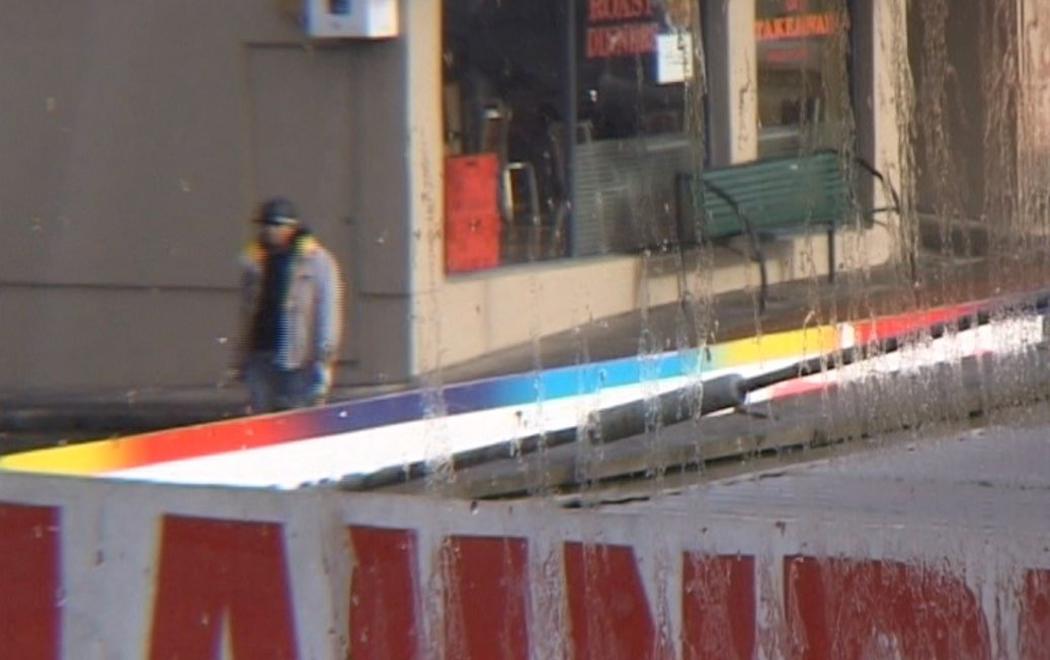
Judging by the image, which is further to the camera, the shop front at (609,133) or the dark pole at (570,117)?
the dark pole at (570,117)

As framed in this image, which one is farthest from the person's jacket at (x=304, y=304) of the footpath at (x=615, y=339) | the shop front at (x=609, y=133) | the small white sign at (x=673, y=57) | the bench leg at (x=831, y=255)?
the bench leg at (x=831, y=255)

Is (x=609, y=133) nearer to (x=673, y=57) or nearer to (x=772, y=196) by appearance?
(x=673, y=57)

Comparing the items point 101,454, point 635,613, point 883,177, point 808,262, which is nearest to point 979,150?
point 883,177

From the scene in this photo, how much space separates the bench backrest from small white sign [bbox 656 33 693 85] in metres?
0.72

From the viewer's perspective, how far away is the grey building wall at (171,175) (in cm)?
1346

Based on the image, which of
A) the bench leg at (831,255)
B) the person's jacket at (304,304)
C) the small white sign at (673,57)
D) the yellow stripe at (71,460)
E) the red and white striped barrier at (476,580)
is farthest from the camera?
the bench leg at (831,255)

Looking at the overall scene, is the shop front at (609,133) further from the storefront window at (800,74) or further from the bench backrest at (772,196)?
the bench backrest at (772,196)

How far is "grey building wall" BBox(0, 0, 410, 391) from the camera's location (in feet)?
44.2

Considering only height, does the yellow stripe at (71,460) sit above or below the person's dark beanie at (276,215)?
below

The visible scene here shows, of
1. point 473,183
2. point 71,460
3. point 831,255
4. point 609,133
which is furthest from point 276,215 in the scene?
point 831,255

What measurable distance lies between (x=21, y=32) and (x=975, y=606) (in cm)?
1064

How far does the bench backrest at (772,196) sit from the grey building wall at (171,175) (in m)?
2.91

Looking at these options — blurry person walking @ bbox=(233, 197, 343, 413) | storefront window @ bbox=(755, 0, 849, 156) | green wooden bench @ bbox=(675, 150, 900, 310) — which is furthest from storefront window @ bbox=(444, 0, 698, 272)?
blurry person walking @ bbox=(233, 197, 343, 413)

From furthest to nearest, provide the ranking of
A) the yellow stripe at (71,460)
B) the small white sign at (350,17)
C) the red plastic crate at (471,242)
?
the red plastic crate at (471,242) → the small white sign at (350,17) → the yellow stripe at (71,460)
